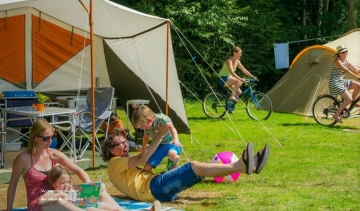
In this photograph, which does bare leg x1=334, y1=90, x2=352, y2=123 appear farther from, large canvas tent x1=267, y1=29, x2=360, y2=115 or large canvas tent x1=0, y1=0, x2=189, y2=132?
large canvas tent x1=0, y1=0, x2=189, y2=132

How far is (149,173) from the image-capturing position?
197 inches

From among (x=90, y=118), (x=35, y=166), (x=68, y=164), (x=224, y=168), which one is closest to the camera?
(x=35, y=166)

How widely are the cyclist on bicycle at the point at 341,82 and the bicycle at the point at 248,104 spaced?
4.41 feet

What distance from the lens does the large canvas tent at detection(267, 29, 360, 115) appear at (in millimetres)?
10273

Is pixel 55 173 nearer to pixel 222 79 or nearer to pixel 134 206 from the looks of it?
pixel 134 206

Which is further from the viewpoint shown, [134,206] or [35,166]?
[134,206]

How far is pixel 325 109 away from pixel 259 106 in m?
1.35

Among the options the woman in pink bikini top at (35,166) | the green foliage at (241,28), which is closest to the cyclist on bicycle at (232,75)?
the green foliage at (241,28)

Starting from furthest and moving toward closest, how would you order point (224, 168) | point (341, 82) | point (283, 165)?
1. point (341, 82)
2. point (283, 165)
3. point (224, 168)

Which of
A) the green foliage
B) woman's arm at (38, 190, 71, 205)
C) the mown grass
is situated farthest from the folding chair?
the green foliage

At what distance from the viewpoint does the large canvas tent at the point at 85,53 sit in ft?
24.8

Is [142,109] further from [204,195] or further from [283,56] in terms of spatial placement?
[283,56]

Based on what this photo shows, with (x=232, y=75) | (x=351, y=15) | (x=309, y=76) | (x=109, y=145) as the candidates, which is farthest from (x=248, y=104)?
(x=351, y=15)

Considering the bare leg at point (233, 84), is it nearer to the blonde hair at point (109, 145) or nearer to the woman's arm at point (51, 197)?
the blonde hair at point (109, 145)
